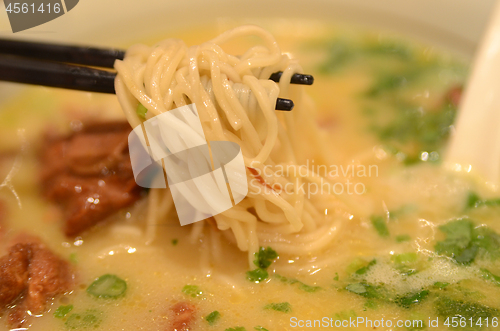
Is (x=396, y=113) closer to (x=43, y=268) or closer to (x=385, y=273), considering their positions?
(x=385, y=273)

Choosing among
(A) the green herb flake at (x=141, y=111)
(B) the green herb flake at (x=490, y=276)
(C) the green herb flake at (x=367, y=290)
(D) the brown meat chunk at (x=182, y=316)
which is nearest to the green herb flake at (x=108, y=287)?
(D) the brown meat chunk at (x=182, y=316)

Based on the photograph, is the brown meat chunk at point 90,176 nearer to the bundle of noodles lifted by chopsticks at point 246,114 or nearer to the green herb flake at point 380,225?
the bundle of noodles lifted by chopsticks at point 246,114

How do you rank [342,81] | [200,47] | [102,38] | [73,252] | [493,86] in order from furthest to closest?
1. [102,38]
2. [342,81]
3. [493,86]
4. [73,252]
5. [200,47]

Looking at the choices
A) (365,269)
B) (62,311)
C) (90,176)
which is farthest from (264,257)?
(90,176)

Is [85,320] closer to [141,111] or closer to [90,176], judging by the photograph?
[90,176]

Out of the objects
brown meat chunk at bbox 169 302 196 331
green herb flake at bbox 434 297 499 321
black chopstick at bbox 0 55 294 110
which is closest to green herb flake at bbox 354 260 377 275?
green herb flake at bbox 434 297 499 321

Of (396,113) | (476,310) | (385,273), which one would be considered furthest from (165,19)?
(476,310)
